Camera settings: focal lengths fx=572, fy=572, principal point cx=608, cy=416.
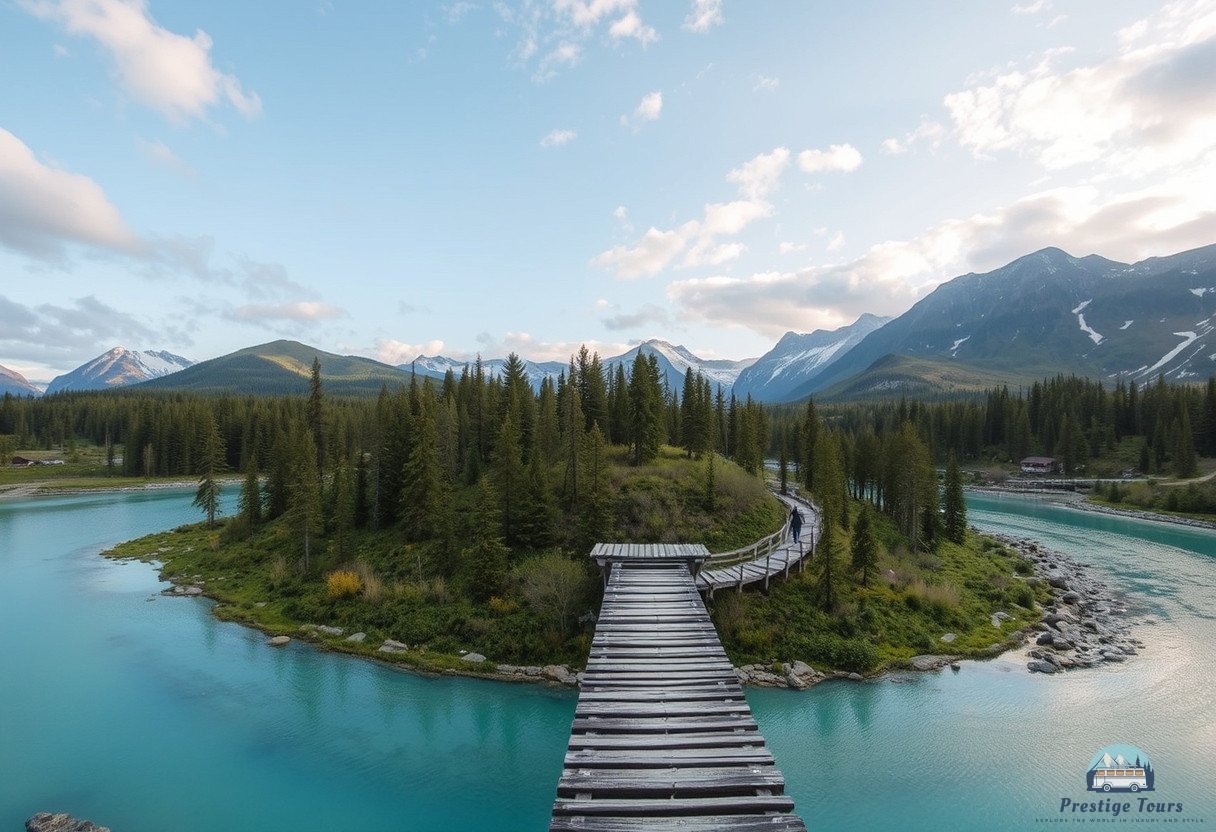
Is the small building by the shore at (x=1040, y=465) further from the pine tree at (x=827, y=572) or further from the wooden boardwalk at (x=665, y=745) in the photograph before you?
the wooden boardwalk at (x=665, y=745)

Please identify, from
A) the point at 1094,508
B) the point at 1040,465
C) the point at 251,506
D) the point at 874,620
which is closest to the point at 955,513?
the point at 874,620

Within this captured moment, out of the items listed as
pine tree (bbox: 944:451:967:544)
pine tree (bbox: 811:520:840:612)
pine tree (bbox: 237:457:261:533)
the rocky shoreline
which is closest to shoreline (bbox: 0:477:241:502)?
pine tree (bbox: 237:457:261:533)

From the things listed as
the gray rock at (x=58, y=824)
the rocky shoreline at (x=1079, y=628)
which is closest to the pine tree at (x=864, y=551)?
the rocky shoreline at (x=1079, y=628)

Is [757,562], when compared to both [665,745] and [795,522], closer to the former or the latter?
[795,522]

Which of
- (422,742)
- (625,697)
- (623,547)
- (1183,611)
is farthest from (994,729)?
(1183,611)

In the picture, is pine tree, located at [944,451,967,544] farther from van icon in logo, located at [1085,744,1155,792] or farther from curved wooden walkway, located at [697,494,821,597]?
van icon in logo, located at [1085,744,1155,792]

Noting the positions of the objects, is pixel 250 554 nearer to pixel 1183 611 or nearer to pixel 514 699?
pixel 514 699
